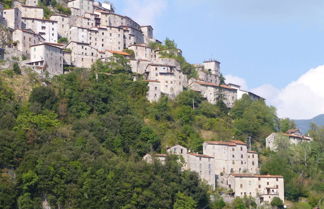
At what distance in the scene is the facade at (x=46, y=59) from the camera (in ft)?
279

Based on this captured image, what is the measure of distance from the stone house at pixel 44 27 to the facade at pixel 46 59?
830 centimetres

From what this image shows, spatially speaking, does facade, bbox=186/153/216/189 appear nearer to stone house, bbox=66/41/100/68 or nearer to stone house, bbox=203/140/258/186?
stone house, bbox=203/140/258/186

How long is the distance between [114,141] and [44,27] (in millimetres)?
26106

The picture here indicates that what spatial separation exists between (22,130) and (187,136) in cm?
2140

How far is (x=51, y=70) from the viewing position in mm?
86000

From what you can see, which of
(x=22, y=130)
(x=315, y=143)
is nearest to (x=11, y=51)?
(x=22, y=130)

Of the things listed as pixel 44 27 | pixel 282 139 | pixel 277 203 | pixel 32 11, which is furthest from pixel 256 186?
pixel 32 11

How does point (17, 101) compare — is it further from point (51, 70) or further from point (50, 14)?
point (50, 14)

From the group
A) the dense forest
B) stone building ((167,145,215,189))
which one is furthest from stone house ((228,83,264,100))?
stone building ((167,145,215,189))

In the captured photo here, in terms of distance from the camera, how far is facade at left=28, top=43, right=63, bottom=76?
84.9 m

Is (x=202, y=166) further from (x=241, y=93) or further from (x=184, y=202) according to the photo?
→ (x=241, y=93)

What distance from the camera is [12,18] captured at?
91375 mm

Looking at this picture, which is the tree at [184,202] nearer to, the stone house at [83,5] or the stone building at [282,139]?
the stone building at [282,139]

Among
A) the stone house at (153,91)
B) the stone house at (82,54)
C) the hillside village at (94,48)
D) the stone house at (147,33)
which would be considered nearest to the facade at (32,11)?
the hillside village at (94,48)
